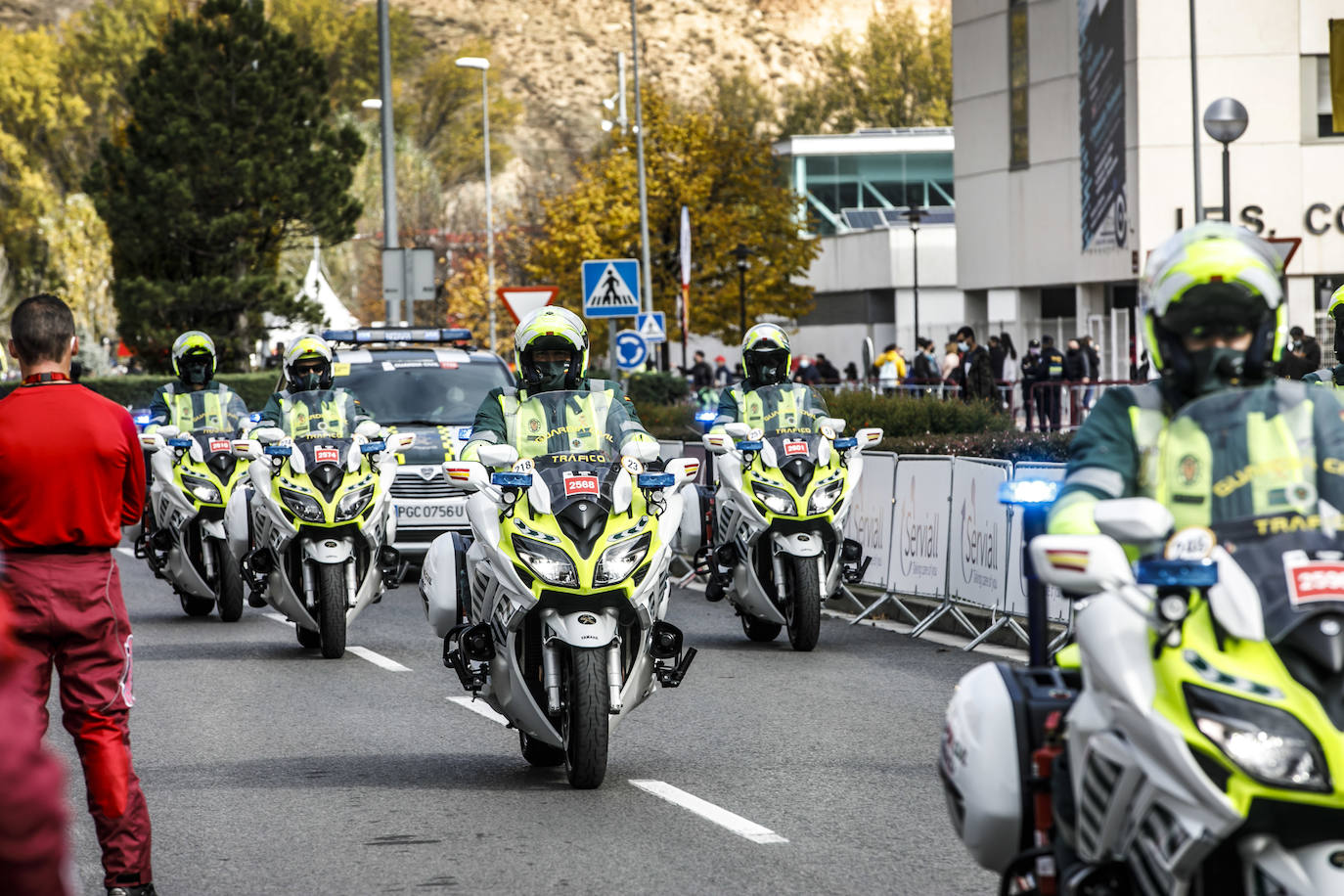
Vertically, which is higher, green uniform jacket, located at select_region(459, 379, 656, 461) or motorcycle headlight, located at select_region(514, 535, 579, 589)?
green uniform jacket, located at select_region(459, 379, 656, 461)

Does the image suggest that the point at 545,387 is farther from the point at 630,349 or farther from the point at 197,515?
the point at 630,349

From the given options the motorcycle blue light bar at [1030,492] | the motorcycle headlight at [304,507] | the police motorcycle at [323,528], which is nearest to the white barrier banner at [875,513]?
the police motorcycle at [323,528]

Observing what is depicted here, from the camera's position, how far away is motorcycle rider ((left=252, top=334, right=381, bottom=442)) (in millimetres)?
14297

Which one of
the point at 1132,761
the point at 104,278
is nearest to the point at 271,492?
the point at 1132,761

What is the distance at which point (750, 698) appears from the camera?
1141 centimetres

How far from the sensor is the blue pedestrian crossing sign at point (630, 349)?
2997 cm

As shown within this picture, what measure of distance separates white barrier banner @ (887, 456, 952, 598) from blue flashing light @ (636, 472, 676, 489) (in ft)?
19.4

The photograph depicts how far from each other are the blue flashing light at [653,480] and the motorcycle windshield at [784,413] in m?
4.88

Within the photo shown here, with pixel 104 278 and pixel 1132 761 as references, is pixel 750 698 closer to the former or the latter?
pixel 1132 761

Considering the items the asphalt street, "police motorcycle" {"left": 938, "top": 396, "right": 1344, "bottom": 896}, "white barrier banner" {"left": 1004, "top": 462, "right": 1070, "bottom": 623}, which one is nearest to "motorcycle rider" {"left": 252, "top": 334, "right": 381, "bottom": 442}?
the asphalt street

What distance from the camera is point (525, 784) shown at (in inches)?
352

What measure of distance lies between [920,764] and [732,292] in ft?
141

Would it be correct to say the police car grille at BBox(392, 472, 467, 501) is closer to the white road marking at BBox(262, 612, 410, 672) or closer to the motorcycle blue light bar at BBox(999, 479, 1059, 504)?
the white road marking at BBox(262, 612, 410, 672)

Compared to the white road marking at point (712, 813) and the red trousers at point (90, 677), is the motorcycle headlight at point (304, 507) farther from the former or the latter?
the red trousers at point (90, 677)
